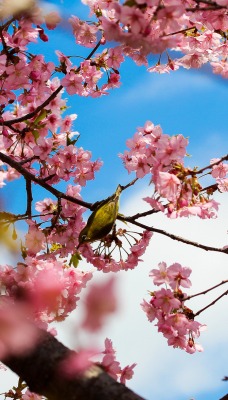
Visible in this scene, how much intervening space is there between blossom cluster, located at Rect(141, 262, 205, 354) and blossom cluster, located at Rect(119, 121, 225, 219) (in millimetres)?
513

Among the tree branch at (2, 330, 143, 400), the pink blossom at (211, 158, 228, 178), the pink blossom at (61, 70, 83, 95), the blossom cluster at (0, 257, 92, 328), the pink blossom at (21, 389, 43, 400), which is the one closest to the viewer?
the tree branch at (2, 330, 143, 400)

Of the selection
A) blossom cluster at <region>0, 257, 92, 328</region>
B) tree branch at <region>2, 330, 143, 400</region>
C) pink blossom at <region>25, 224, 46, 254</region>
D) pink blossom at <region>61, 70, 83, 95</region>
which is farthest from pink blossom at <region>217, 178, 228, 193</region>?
tree branch at <region>2, 330, 143, 400</region>

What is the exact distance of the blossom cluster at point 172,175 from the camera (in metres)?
4.42

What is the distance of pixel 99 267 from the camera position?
5746 mm

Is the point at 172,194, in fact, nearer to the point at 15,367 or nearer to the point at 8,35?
the point at 15,367

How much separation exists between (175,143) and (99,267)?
1.71 metres

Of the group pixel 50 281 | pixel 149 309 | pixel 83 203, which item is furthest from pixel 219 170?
pixel 50 281

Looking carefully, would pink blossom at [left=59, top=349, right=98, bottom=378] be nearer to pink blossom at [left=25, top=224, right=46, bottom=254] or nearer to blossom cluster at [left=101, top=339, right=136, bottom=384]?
blossom cluster at [left=101, top=339, right=136, bottom=384]

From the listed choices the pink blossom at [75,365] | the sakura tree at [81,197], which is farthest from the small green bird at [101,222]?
the pink blossom at [75,365]

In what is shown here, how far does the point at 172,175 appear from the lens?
14.2 ft

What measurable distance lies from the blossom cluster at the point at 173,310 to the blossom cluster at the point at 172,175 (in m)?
0.51

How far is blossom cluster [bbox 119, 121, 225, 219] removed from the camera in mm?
4418

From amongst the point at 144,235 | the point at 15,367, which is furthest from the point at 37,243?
the point at 15,367

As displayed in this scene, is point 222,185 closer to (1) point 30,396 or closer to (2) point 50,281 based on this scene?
(2) point 50,281
